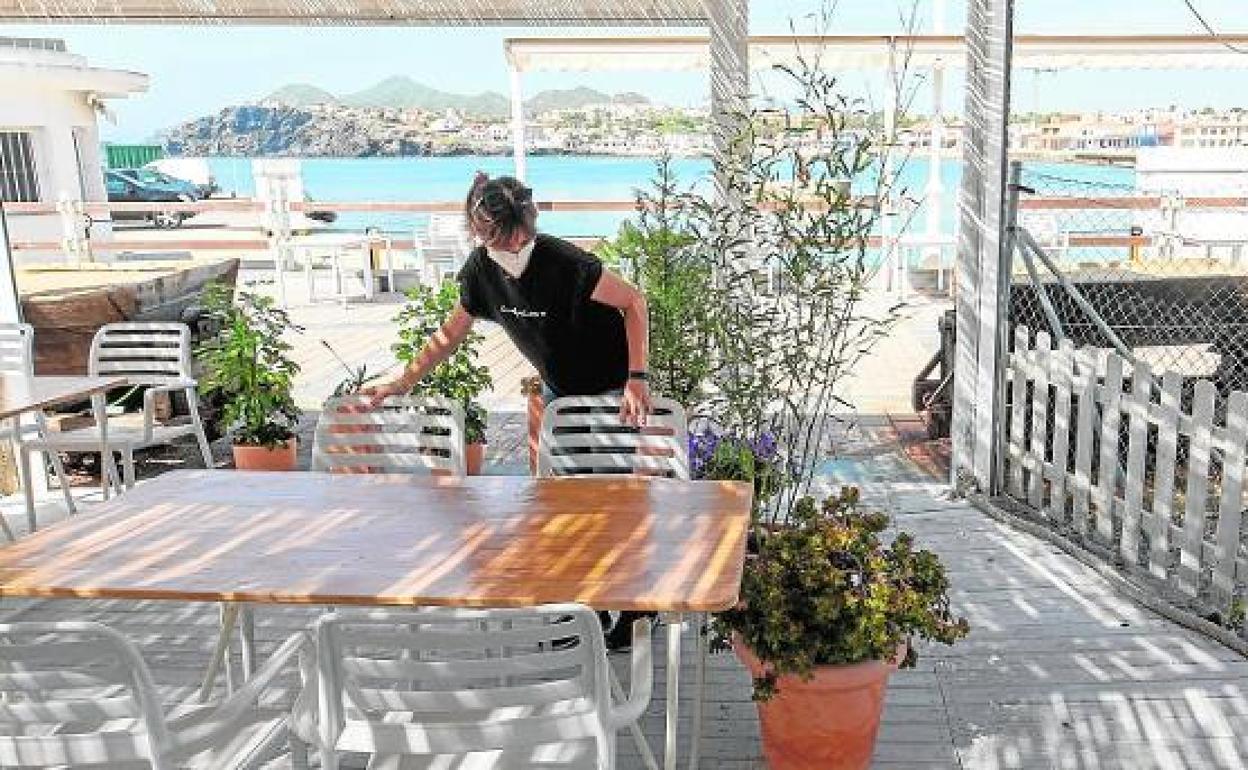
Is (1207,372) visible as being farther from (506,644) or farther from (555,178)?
(555,178)

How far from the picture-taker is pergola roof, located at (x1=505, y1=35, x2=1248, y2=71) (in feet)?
16.2

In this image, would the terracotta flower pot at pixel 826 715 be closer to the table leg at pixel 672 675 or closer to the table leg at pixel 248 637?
the table leg at pixel 672 675

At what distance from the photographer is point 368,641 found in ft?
4.90

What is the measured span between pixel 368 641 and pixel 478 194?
1460 mm

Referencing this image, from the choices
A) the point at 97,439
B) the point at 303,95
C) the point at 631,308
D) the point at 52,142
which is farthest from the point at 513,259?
the point at 303,95

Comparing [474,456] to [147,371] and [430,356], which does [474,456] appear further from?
[430,356]

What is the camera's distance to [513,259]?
2805mm

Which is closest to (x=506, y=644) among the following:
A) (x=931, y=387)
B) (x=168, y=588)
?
(x=168, y=588)

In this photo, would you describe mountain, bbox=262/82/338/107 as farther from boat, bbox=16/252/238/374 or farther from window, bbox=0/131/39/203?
boat, bbox=16/252/238/374

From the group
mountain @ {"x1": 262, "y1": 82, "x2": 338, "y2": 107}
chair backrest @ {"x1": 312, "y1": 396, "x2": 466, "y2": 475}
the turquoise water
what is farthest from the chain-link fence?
mountain @ {"x1": 262, "y1": 82, "x2": 338, "y2": 107}

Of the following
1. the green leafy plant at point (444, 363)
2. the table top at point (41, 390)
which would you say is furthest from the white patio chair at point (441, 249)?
the table top at point (41, 390)

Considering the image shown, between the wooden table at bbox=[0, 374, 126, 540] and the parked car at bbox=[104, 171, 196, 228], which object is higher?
the parked car at bbox=[104, 171, 196, 228]

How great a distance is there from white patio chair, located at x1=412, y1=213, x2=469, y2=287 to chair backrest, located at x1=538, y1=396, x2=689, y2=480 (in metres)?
6.42

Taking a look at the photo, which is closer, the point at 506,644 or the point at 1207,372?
the point at 506,644
